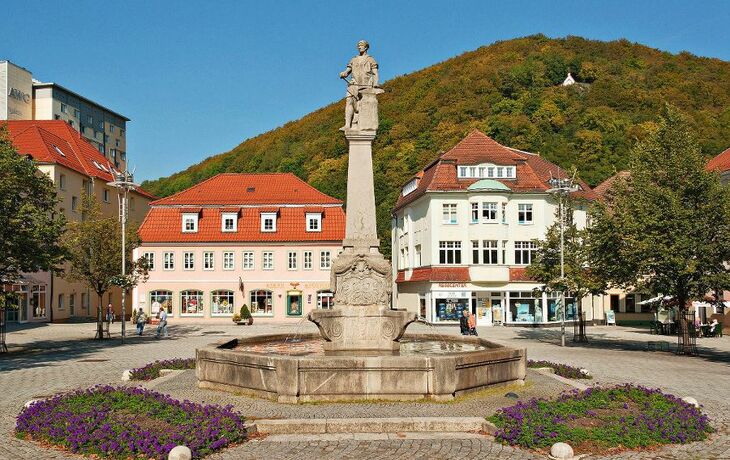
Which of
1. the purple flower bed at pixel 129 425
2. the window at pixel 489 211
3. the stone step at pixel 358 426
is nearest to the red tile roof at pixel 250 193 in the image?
the window at pixel 489 211

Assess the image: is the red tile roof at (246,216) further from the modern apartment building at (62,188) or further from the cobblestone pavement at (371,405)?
the cobblestone pavement at (371,405)

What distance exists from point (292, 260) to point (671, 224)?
3260 cm

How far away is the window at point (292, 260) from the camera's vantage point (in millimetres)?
52688

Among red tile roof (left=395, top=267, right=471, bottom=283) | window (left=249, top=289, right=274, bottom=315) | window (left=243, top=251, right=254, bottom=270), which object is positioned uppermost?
window (left=243, top=251, right=254, bottom=270)

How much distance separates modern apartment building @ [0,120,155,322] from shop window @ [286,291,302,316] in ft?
41.2

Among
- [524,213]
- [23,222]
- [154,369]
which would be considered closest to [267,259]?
[524,213]

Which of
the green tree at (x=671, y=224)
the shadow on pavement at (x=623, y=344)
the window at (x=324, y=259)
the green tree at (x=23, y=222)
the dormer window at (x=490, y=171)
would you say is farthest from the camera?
the window at (x=324, y=259)

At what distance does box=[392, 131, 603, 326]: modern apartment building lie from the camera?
4722 centimetres

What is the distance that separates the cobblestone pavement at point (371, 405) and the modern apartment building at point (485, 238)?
33.1 ft

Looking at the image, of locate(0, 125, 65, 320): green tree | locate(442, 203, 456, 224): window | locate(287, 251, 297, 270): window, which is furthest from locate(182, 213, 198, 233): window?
locate(0, 125, 65, 320): green tree

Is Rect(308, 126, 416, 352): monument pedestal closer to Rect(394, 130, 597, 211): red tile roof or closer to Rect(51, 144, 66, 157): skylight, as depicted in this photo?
Rect(394, 130, 597, 211): red tile roof

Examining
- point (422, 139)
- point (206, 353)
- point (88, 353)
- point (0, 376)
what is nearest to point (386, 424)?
point (206, 353)

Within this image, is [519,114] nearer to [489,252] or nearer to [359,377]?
[489,252]

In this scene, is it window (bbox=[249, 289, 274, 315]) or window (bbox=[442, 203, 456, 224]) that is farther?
window (bbox=[249, 289, 274, 315])
